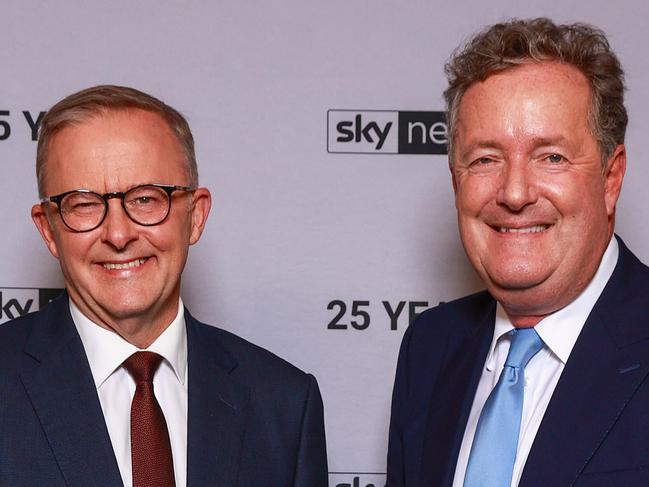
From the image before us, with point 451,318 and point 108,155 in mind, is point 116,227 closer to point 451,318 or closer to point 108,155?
point 108,155

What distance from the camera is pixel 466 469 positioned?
1.52m

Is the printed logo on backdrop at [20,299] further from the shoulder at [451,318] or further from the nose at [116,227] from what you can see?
the shoulder at [451,318]

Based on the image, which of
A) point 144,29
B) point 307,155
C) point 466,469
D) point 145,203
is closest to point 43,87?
point 144,29

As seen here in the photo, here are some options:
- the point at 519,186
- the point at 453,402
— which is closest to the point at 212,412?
the point at 453,402

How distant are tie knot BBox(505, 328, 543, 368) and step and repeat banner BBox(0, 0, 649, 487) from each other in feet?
2.11

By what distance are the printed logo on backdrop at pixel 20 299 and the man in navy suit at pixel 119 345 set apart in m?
0.54

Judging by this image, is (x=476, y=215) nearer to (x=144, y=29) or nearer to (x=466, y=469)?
(x=466, y=469)

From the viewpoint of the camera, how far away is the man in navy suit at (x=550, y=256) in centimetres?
142

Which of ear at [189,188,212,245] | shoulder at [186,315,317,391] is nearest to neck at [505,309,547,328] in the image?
shoulder at [186,315,317,391]

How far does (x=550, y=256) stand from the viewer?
4.83ft

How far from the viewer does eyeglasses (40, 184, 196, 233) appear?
150cm

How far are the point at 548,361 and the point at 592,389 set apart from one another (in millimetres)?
104

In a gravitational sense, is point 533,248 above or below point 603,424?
above

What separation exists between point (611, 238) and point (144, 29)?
44.9 inches
